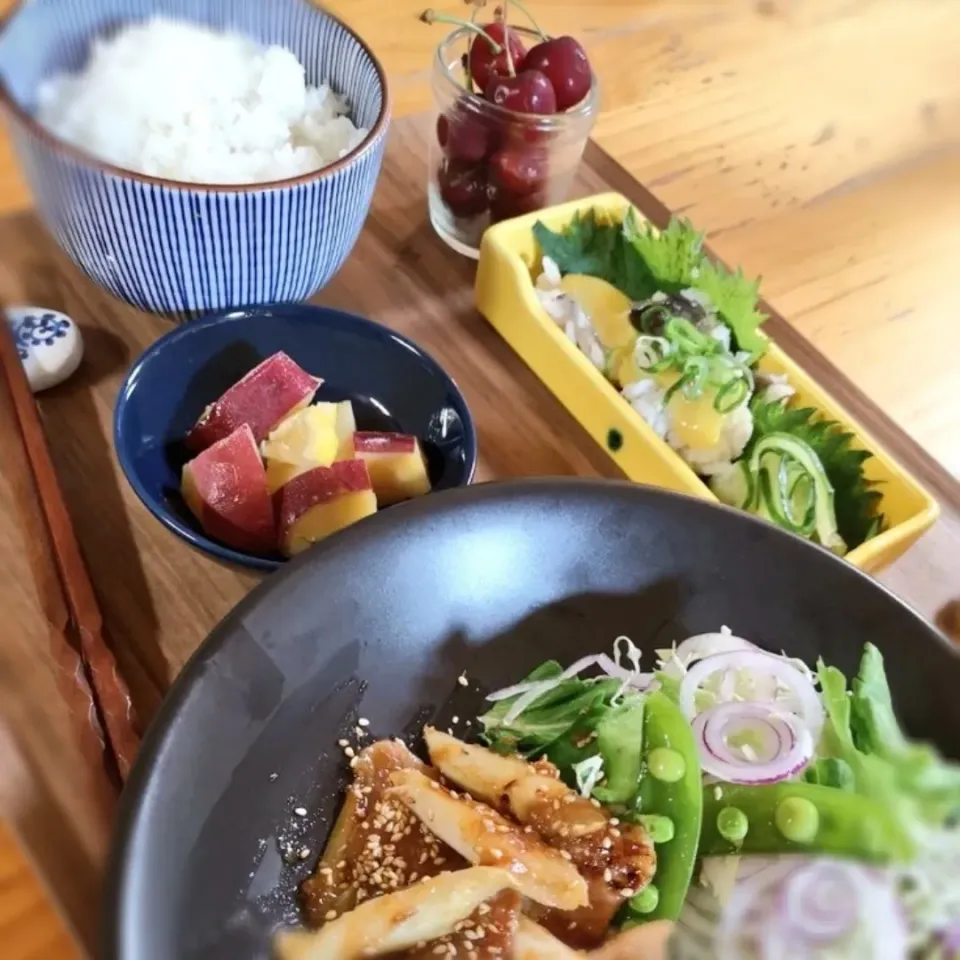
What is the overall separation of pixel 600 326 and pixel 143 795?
0.72m

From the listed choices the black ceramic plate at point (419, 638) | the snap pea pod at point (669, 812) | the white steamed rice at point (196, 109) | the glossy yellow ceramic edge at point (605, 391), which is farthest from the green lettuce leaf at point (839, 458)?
the white steamed rice at point (196, 109)

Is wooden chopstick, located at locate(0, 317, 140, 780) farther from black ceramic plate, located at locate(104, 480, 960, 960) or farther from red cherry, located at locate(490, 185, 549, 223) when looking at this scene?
red cherry, located at locate(490, 185, 549, 223)

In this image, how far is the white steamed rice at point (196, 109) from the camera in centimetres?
95

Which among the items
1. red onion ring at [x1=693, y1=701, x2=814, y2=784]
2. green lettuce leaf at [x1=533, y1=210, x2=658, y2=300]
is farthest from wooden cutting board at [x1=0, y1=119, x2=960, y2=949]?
red onion ring at [x1=693, y1=701, x2=814, y2=784]

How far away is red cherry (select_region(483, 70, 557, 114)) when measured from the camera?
45.2 inches

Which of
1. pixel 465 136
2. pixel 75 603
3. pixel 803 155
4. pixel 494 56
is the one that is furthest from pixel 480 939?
pixel 803 155

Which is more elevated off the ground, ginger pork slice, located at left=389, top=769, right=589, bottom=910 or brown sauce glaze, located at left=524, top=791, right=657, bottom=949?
ginger pork slice, located at left=389, top=769, right=589, bottom=910

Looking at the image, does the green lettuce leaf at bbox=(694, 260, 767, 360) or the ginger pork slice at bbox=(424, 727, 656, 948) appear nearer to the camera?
the ginger pork slice at bbox=(424, 727, 656, 948)

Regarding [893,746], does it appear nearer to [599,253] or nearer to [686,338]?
[686,338]

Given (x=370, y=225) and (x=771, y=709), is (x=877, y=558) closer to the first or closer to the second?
(x=771, y=709)

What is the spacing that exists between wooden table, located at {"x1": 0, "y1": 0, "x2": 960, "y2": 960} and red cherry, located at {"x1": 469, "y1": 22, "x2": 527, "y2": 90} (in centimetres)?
22

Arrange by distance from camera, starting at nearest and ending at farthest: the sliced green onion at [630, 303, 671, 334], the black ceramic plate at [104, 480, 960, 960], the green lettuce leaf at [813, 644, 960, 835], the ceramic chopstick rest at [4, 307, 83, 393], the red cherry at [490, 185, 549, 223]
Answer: the black ceramic plate at [104, 480, 960, 960]
the green lettuce leaf at [813, 644, 960, 835]
the ceramic chopstick rest at [4, 307, 83, 393]
the sliced green onion at [630, 303, 671, 334]
the red cherry at [490, 185, 549, 223]

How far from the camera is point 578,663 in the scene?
804 mm

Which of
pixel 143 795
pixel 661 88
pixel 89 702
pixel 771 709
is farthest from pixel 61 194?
pixel 661 88
